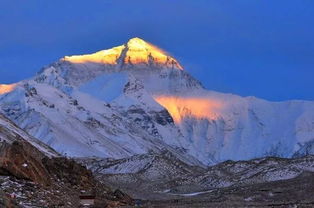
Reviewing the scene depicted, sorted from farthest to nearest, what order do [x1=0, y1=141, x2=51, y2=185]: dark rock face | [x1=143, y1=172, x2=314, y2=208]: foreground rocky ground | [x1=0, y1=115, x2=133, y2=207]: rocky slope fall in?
[x1=143, y1=172, x2=314, y2=208]: foreground rocky ground
[x1=0, y1=141, x2=51, y2=185]: dark rock face
[x1=0, y1=115, x2=133, y2=207]: rocky slope

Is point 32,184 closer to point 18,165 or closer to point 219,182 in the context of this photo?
point 18,165

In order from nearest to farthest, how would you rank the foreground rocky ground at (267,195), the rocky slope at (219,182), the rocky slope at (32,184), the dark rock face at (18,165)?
the rocky slope at (32,184) < the dark rock face at (18,165) < the foreground rocky ground at (267,195) < the rocky slope at (219,182)

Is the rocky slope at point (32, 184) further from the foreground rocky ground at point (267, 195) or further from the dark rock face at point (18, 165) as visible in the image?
the foreground rocky ground at point (267, 195)

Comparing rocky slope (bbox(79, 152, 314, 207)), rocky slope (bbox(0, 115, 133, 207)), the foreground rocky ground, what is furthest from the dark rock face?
the foreground rocky ground

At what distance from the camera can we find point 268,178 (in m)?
108

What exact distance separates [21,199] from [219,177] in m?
81.9

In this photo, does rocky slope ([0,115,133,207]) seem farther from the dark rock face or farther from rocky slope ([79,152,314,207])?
rocky slope ([79,152,314,207])

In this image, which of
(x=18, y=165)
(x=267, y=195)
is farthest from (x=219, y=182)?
(x=18, y=165)

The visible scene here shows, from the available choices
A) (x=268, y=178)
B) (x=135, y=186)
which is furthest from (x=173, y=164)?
(x=268, y=178)

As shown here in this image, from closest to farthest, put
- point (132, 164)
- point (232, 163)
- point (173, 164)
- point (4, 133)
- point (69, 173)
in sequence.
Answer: point (69, 173) → point (4, 133) → point (232, 163) → point (173, 164) → point (132, 164)

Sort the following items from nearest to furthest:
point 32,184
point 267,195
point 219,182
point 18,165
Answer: point 32,184 < point 18,165 < point 267,195 < point 219,182

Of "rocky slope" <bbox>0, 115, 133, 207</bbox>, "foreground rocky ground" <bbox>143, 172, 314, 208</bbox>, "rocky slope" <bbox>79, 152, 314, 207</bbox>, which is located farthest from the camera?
"rocky slope" <bbox>79, 152, 314, 207</bbox>

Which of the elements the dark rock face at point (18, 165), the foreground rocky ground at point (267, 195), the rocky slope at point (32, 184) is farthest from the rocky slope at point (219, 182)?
the dark rock face at point (18, 165)

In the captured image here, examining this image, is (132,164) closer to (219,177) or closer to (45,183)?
(219,177)
